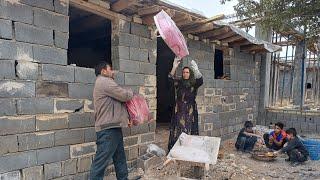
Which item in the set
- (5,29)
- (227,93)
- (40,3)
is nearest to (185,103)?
(227,93)

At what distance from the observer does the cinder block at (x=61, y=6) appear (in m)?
4.18

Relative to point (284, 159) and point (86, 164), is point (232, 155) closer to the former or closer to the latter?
point (284, 159)

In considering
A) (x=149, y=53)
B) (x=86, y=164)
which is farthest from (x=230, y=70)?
(x=86, y=164)

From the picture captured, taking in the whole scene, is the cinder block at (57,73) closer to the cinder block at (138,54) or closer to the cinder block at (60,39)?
the cinder block at (60,39)

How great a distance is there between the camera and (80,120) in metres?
4.54

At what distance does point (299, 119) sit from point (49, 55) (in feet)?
26.2

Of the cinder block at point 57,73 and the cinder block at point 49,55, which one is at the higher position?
the cinder block at point 49,55

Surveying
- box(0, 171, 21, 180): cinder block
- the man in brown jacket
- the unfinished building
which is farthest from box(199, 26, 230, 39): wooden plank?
box(0, 171, 21, 180): cinder block

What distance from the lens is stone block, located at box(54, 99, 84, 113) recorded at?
4199 mm

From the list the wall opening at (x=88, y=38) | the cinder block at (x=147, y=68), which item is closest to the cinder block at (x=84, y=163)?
the cinder block at (x=147, y=68)

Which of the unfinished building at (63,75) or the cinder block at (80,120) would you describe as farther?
the cinder block at (80,120)

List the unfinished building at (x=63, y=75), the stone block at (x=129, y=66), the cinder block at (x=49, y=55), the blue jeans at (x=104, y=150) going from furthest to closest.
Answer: the stone block at (x=129, y=66), the blue jeans at (x=104, y=150), the cinder block at (x=49, y=55), the unfinished building at (x=63, y=75)

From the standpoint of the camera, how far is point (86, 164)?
463 centimetres

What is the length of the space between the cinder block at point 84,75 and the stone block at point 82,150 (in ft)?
2.95
